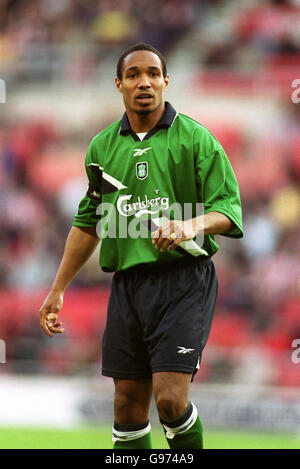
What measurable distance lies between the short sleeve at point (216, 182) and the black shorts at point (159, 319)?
0.33 meters

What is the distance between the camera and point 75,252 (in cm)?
435

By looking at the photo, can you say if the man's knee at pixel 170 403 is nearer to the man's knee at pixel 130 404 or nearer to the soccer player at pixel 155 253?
the soccer player at pixel 155 253

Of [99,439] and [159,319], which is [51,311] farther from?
[99,439]

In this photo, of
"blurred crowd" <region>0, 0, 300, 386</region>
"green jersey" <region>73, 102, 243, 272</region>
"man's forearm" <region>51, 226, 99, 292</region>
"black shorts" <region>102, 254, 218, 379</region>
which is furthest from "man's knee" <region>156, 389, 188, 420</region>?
"blurred crowd" <region>0, 0, 300, 386</region>

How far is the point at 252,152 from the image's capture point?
11.8m

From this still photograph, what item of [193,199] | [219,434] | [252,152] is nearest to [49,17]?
[252,152]

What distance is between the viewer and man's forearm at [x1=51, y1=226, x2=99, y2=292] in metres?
4.33

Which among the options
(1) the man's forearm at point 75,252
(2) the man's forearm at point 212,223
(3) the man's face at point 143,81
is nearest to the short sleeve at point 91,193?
(1) the man's forearm at point 75,252

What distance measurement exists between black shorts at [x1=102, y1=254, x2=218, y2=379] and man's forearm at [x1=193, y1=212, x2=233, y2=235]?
331mm

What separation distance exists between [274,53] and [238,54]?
59cm

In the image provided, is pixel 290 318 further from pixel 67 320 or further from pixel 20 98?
pixel 20 98

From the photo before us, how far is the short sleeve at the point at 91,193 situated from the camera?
4.23m

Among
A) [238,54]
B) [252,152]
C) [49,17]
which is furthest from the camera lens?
[49,17]

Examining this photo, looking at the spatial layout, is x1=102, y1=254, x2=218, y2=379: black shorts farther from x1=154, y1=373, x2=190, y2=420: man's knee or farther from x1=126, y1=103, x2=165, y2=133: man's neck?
x1=126, y1=103, x2=165, y2=133: man's neck
